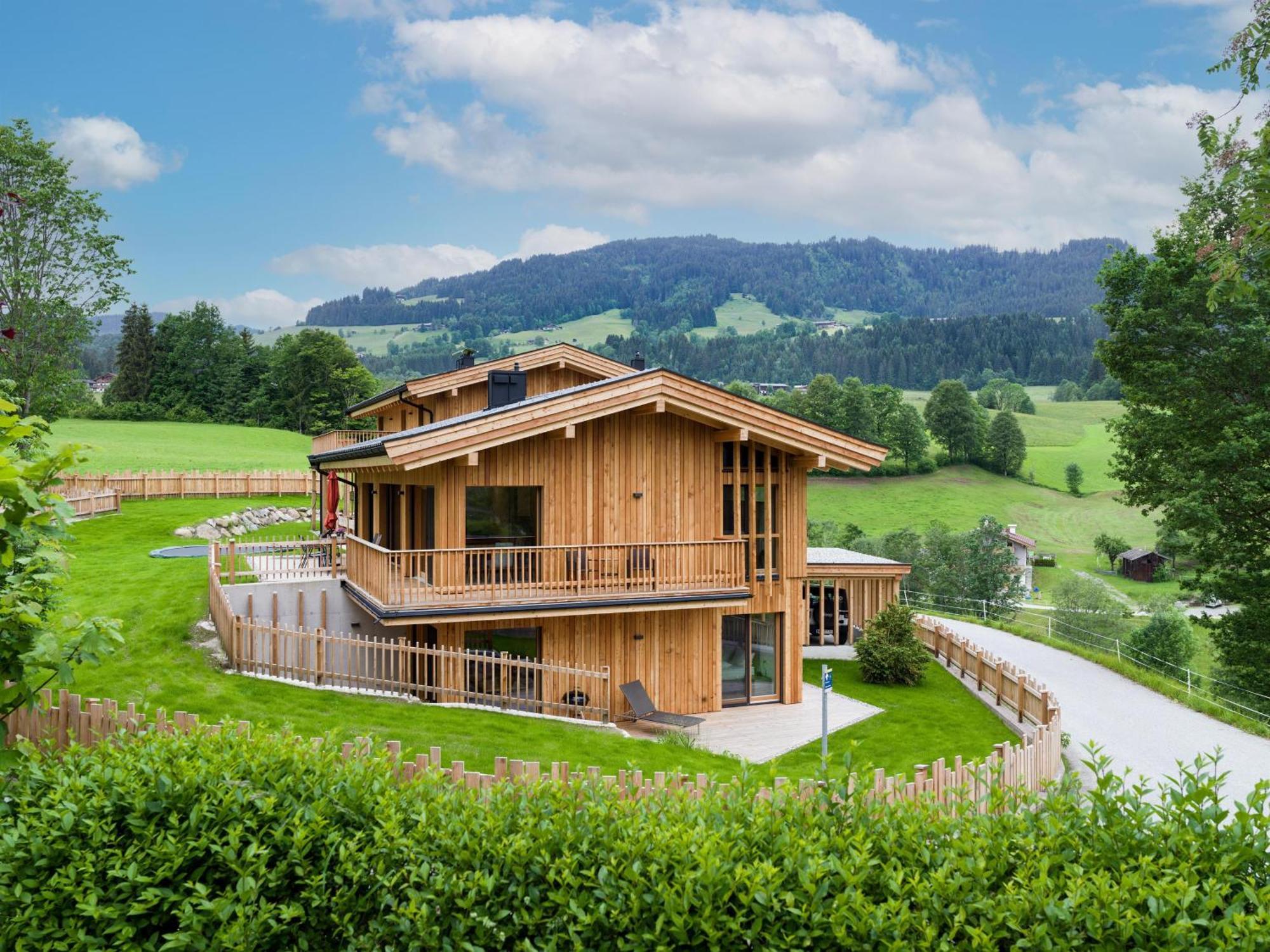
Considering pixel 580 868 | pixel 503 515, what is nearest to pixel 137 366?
pixel 503 515

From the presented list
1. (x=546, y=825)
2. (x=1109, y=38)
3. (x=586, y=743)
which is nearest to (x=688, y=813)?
(x=546, y=825)

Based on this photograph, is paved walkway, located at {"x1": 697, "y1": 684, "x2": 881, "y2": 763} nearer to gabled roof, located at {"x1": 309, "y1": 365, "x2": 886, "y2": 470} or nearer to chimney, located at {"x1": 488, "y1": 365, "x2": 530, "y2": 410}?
gabled roof, located at {"x1": 309, "y1": 365, "x2": 886, "y2": 470}

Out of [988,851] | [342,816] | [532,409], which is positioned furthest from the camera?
[532,409]

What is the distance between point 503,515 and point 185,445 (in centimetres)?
5304

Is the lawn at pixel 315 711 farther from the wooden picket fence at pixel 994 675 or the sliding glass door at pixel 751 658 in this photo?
the wooden picket fence at pixel 994 675

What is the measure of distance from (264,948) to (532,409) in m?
12.2

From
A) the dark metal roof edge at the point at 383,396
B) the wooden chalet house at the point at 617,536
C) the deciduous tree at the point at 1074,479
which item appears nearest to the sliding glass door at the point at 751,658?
the wooden chalet house at the point at 617,536

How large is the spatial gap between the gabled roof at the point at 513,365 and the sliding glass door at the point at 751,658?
9.01 m

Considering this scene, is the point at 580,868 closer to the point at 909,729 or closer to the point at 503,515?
the point at 503,515

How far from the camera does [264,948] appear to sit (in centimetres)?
541

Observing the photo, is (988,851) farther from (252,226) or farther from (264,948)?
(252,226)

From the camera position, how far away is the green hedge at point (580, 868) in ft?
15.3

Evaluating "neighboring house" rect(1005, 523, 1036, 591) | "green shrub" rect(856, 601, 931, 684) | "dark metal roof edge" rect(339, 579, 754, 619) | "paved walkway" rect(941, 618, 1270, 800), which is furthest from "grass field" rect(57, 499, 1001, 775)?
"neighboring house" rect(1005, 523, 1036, 591)

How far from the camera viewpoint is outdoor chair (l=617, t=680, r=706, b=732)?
17219 millimetres
